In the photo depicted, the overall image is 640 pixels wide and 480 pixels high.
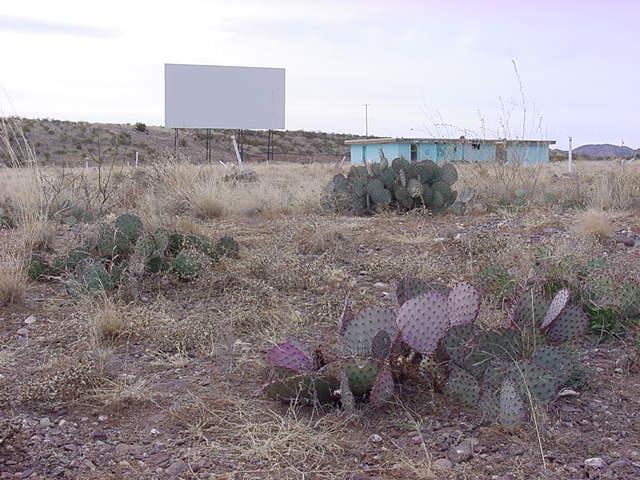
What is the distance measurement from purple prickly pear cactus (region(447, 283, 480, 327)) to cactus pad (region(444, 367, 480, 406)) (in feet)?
1.10

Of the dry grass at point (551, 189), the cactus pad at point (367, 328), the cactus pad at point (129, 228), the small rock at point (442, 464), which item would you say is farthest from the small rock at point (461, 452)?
the dry grass at point (551, 189)

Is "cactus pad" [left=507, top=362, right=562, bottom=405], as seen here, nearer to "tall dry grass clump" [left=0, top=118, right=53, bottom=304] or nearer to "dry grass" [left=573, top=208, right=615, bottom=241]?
"tall dry grass clump" [left=0, top=118, right=53, bottom=304]

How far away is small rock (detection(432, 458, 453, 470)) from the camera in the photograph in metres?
2.74

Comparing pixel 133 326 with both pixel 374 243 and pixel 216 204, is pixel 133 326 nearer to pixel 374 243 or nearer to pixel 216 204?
pixel 374 243

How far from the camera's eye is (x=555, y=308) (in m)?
3.77

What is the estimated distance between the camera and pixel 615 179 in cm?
1158

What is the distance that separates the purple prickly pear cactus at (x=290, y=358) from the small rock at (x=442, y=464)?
0.76 meters

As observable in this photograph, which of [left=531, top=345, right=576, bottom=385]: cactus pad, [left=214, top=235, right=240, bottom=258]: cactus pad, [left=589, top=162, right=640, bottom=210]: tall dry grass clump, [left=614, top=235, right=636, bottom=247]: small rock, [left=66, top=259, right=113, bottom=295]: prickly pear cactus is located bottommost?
[left=531, top=345, right=576, bottom=385]: cactus pad

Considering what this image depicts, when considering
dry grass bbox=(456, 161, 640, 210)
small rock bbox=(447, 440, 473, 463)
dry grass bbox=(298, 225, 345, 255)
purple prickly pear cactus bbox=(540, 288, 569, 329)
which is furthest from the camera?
dry grass bbox=(456, 161, 640, 210)

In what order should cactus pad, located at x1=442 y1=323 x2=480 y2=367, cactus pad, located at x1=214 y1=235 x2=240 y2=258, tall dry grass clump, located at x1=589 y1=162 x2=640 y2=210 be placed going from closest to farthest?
1. cactus pad, located at x1=442 y1=323 x2=480 y2=367
2. cactus pad, located at x1=214 y1=235 x2=240 y2=258
3. tall dry grass clump, located at x1=589 y1=162 x2=640 y2=210

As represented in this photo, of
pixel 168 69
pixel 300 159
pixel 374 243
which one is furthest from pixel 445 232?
pixel 300 159

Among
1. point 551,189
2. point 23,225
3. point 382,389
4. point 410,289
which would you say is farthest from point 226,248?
point 551,189

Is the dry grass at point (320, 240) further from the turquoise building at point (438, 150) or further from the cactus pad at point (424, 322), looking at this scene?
the turquoise building at point (438, 150)

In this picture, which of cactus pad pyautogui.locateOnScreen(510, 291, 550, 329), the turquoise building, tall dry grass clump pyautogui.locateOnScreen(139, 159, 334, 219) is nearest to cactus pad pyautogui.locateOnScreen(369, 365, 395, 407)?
cactus pad pyautogui.locateOnScreen(510, 291, 550, 329)
